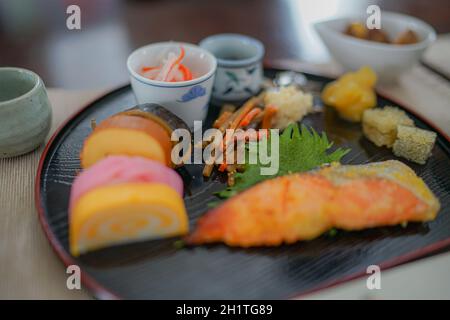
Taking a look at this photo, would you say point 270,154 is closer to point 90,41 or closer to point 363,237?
point 363,237

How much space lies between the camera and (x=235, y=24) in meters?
4.12

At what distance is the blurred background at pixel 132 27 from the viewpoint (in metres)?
3.37

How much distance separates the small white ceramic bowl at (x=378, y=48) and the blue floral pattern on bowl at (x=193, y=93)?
1.20 m

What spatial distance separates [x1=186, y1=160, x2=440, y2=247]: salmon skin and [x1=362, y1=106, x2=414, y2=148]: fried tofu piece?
0.47m

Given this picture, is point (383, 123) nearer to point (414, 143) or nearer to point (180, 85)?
point (414, 143)

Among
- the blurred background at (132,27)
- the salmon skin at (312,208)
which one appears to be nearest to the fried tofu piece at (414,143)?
the salmon skin at (312,208)

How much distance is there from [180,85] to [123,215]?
0.84 m

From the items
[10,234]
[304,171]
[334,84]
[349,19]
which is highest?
[349,19]

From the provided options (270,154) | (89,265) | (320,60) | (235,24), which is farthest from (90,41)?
(89,265)

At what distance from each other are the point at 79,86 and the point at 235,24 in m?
1.70

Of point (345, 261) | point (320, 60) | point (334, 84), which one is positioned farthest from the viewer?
point (320, 60)

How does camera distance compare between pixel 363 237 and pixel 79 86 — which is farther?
pixel 79 86

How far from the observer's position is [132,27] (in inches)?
158
